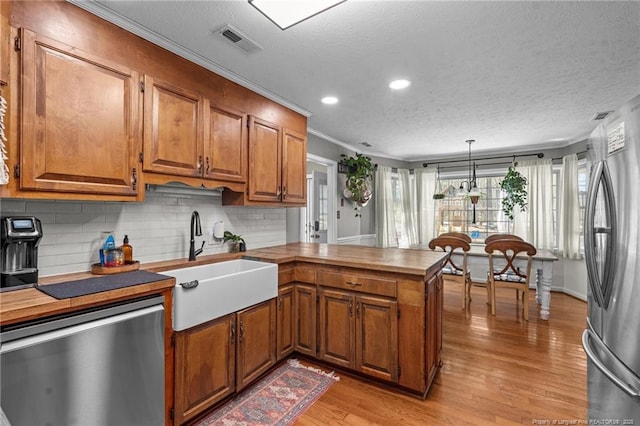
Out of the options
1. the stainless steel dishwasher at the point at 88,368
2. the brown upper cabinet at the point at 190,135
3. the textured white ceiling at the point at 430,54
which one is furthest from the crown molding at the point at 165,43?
the stainless steel dishwasher at the point at 88,368

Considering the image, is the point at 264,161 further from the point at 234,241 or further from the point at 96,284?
the point at 96,284

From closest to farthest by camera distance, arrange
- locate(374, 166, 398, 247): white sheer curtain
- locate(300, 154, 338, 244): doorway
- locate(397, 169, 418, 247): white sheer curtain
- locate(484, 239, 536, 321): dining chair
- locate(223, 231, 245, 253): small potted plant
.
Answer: locate(223, 231, 245, 253): small potted plant → locate(484, 239, 536, 321): dining chair → locate(300, 154, 338, 244): doorway → locate(374, 166, 398, 247): white sheer curtain → locate(397, 169, 418, 247): white sheer curtain

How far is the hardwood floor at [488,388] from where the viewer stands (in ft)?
6.49

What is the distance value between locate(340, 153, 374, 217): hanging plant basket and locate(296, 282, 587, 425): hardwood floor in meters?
2.28

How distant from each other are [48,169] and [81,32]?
2.58 feet

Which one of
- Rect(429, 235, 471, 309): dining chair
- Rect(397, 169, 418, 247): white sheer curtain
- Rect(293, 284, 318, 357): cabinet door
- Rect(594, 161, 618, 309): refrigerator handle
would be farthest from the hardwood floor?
Rect(397, 169, 418, 247): white sheer curtain

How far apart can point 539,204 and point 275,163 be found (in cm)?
471

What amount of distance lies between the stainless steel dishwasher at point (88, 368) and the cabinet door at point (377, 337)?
4.46ft

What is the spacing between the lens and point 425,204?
20.8 ft

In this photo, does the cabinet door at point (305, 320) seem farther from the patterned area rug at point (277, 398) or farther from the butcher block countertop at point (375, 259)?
the butcher block countertop at point (375, 259)

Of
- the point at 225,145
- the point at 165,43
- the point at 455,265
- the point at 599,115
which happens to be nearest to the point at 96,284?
the point at 225,145

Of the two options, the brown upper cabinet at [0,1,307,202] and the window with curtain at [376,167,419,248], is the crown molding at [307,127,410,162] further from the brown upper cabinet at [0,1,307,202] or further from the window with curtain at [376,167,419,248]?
the brown upper cabinet at [0,1,307,202]

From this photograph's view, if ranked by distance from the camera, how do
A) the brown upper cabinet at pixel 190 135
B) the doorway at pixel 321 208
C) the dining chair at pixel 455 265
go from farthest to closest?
the doorway at pixel 321 208 → the dining chair at pixel 455 265 → the brown upper cabinet at pixel 190 135

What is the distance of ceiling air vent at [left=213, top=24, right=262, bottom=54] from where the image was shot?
1.93m
